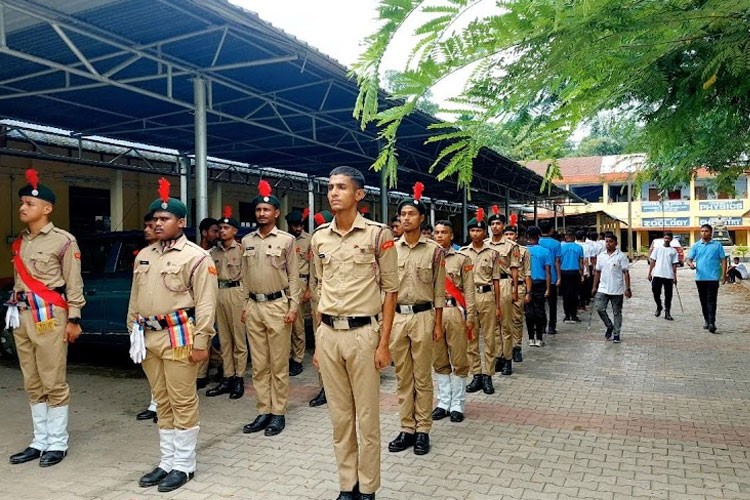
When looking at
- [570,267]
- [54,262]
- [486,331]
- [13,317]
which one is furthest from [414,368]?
[570,267]

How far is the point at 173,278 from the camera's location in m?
3.78

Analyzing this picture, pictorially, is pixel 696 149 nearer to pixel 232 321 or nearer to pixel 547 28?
pixel 547 28

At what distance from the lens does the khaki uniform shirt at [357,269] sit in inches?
130

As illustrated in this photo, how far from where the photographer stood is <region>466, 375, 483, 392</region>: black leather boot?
5.91 m

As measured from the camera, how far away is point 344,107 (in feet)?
31.6

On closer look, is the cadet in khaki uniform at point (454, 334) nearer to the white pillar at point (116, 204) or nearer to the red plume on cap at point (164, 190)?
the red plume on cap at point (164, 190)

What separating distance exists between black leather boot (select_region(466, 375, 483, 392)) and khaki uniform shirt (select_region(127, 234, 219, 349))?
3026mm

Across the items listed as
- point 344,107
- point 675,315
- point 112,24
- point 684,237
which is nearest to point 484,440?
point 112,24

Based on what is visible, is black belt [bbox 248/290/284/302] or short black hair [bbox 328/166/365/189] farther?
black belt [bbox 248/290/284/302]

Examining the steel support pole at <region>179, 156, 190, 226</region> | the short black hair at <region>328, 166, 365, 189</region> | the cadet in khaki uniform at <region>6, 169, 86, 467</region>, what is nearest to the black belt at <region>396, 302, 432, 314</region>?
the short black hair at <region>328, 166, 365, 189</region>

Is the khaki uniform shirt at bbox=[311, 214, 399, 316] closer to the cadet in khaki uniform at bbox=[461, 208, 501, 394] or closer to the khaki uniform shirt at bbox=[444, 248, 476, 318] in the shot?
the khaki uniform shirt at bbox=[444, 248, 476, 318]

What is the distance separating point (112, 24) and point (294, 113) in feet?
13.4

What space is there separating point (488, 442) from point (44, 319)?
3.32 m

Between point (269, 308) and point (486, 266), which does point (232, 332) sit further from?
point (486, 266)
